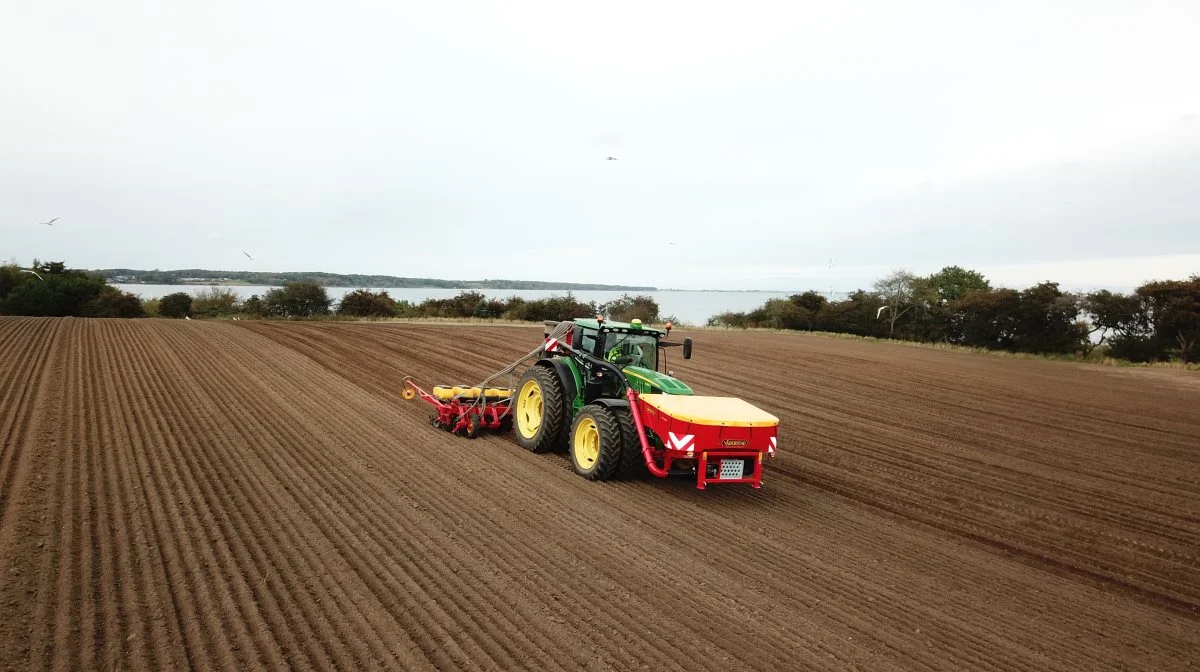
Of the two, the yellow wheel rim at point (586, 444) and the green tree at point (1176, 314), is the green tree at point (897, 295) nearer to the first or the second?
the green tree at point (1176, 314)

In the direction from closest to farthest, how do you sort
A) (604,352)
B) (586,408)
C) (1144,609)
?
(1144,609) < (586,408) < (604,352)

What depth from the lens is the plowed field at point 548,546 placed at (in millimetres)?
3748

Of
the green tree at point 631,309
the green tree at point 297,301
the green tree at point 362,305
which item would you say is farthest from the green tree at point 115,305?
the green tree at point 631,309

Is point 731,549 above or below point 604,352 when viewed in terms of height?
below

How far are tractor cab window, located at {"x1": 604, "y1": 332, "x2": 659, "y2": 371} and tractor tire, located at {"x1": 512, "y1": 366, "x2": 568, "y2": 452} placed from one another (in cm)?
79

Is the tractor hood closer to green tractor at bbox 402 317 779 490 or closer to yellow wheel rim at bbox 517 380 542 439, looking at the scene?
green tractor at bbox 402 317 779 490

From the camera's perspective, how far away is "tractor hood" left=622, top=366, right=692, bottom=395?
7070mm

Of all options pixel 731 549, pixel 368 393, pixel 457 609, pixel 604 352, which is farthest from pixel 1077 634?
pixel 368 393

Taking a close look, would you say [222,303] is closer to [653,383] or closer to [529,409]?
[529,409]

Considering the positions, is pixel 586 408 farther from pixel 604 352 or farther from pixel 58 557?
pixel 58 557

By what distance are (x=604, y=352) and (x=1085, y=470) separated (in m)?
6.89

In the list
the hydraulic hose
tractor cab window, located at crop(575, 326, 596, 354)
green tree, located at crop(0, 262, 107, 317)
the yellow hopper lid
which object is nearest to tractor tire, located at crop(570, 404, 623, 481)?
the hydraulic hose

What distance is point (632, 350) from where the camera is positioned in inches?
312

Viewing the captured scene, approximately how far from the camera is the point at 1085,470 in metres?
8.55
